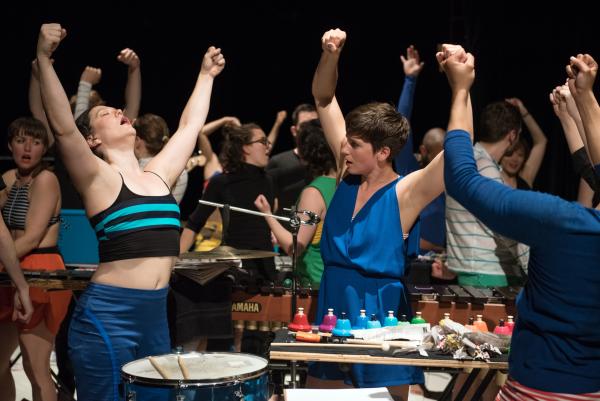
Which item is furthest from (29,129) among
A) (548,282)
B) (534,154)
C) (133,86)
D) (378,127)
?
(534,154)

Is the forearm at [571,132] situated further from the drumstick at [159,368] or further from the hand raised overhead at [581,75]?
the drumstick at [159,368]

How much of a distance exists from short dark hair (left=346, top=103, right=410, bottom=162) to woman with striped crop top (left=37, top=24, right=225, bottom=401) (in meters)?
0.86

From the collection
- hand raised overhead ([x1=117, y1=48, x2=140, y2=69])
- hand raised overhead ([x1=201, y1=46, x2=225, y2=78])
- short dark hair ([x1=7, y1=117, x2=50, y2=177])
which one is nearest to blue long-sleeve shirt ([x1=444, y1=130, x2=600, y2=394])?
hand raised overhead ([x1=201, y1=46, x2=225, y2=78])

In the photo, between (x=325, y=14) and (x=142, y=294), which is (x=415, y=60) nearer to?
(x=142, y=294)

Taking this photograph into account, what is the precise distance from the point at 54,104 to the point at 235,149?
2.77m

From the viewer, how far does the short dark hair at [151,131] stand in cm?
566

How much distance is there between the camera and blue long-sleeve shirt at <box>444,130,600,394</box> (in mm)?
2227

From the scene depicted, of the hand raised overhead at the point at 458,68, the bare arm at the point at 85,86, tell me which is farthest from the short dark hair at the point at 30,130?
the hand raised overhead at the point at 458,68

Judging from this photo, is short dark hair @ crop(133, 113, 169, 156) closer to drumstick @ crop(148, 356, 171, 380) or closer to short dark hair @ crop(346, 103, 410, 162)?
short dark hair @ crop(346, 103, 410, 162)

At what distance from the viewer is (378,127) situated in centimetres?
365

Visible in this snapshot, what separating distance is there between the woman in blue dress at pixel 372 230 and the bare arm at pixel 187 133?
71 cm

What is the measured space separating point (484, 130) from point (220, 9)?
18.9 ft

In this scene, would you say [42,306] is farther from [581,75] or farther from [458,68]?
[581,75]

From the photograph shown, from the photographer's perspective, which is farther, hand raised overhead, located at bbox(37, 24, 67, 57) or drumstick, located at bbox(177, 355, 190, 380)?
hand raised overhead, located at bbox(37, 24, 67, 57)
